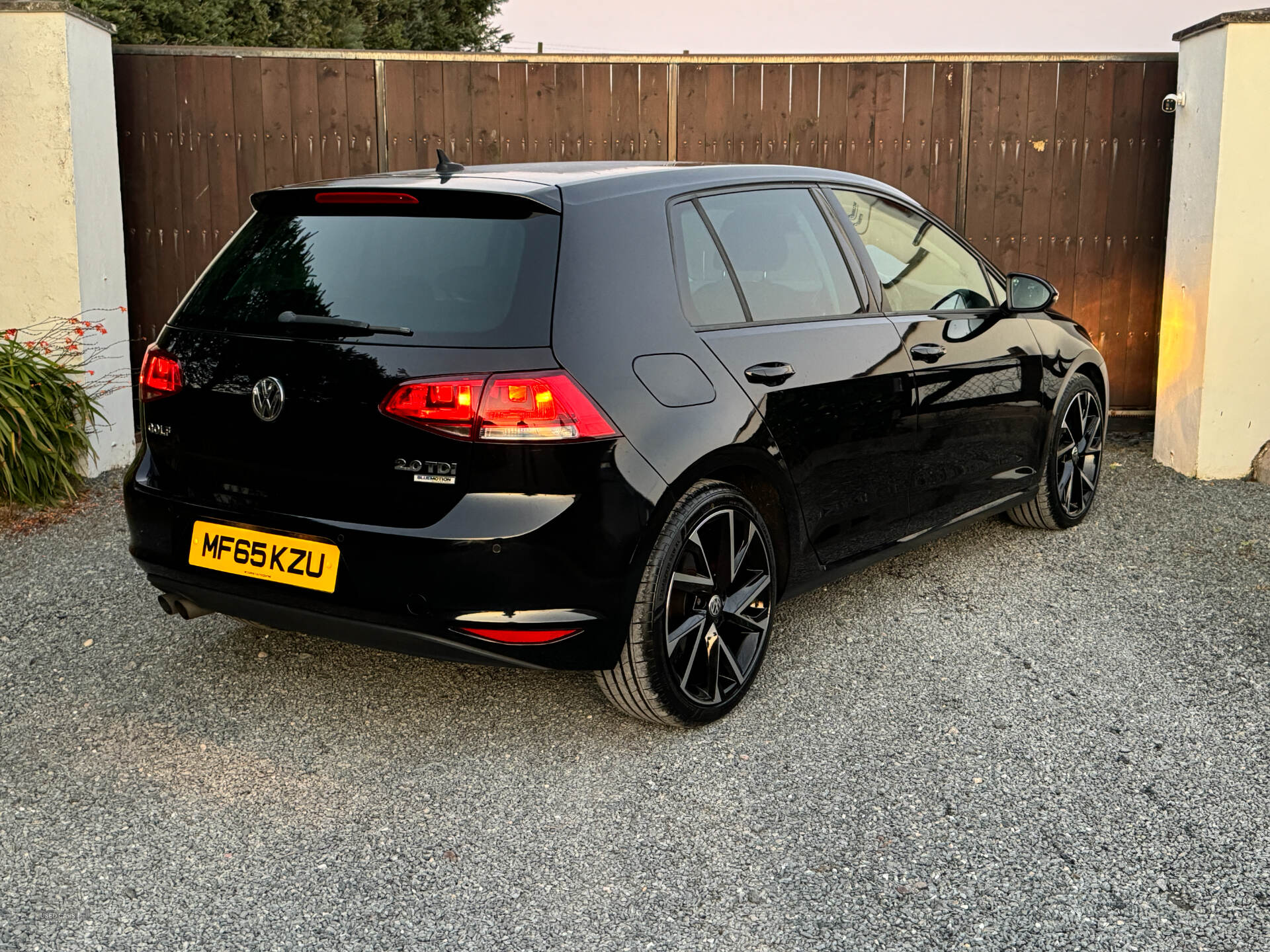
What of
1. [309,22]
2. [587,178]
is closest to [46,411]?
[587,178]

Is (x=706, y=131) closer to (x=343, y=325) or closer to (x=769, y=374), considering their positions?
(x=769, y=374)

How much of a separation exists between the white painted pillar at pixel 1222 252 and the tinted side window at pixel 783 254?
12.1ft

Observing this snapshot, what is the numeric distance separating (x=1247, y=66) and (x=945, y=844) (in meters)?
5.57

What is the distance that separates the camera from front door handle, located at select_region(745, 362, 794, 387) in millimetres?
3852

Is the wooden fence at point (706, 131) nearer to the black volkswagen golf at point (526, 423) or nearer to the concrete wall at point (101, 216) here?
the concrete wall at point (101, 216)

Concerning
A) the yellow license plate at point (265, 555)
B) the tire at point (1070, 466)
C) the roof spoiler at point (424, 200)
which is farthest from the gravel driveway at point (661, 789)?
the roof spoiler at point (424, 200)

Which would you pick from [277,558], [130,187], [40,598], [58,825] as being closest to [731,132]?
[130,187]

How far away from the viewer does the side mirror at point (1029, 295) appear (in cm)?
518

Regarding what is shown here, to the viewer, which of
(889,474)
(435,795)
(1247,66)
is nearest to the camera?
(435,795)

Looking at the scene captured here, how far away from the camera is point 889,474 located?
4.47m

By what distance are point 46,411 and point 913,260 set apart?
15.1ft

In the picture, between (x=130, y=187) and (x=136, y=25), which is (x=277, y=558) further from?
(x=136, y=25)

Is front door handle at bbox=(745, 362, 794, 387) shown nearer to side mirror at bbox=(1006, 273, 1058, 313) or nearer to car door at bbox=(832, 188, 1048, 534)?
car door at bbox=(832, 188, 1048, 534)

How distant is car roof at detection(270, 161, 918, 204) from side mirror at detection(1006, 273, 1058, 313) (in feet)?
4.16
